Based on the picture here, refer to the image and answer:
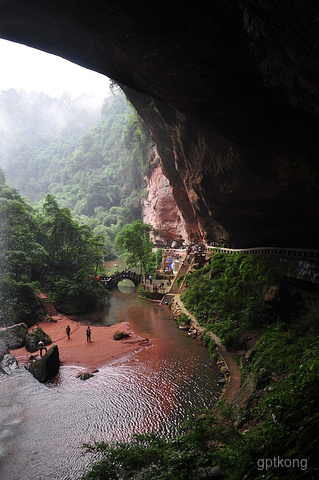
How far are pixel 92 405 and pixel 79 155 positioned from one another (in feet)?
325

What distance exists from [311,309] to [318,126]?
8272 millimetres

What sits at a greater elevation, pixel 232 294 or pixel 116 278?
pixel 232 294

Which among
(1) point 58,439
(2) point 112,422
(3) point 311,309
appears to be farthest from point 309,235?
(1) point 58,439

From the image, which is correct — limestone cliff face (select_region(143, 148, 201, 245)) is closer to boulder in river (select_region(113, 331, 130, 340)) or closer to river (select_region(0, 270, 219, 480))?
boulder in river (select_region(113, 331, 130, 340))

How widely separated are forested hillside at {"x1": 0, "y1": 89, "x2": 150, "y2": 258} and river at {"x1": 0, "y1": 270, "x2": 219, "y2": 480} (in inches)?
1526

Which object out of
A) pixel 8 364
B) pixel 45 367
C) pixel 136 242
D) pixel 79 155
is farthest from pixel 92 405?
pixel 79 155

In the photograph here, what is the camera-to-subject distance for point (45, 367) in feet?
44.9

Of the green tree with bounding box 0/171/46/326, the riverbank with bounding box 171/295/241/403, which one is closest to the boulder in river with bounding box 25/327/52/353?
the green tree with bounding box 0/171/46/326

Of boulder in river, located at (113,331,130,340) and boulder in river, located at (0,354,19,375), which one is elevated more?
boulder in river, located at (0,354,19,375)

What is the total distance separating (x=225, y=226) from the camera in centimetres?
2400

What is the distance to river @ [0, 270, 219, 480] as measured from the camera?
332 inches

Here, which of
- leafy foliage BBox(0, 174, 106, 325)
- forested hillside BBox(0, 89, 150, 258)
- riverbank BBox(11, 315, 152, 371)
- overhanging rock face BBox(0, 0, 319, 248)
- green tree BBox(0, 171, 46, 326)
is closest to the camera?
overhanging rock face BBox(0, 0, 319, 248)

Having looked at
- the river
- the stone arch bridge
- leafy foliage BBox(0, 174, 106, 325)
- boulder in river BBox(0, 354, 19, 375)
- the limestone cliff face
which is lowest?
the river

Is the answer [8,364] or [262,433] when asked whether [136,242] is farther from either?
[262,433]
